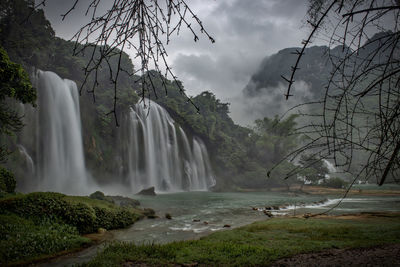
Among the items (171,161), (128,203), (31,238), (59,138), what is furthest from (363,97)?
(171,161)

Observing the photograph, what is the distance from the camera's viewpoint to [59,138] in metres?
19.6

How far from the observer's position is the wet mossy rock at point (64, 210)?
6.43 meters

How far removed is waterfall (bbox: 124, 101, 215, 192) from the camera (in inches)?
1099

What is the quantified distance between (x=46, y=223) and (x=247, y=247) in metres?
5.43

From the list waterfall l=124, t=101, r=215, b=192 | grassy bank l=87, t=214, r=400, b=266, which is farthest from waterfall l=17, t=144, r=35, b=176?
grassy bank l=87, t=214, r=400, b=266

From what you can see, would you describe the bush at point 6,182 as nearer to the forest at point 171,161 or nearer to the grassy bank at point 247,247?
the forest at point 171,161

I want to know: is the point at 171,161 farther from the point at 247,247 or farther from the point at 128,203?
the point at 247,247

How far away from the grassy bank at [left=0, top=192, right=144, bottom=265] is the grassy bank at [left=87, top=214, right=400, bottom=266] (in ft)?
4.94

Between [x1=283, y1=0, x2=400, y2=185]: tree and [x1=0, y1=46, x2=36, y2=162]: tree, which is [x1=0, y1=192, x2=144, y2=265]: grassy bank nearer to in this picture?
[x1=0, y1=46, x2=36, y2=162]: tree

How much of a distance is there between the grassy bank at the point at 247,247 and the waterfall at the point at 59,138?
17114mm

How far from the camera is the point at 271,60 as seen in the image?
9412cm

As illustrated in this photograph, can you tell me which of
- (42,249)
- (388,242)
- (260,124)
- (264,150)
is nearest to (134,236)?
(42,249)

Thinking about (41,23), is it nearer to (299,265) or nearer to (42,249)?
(42,249)

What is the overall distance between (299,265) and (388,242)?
2344 mm
